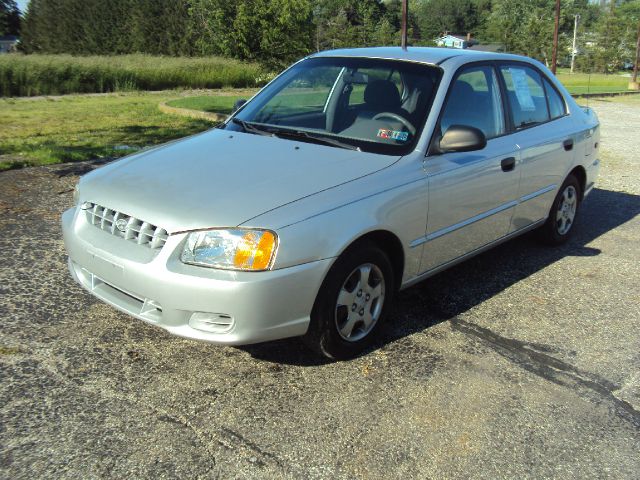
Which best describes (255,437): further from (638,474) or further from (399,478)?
(638,474)

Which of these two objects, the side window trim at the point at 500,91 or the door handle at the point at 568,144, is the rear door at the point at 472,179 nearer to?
the side window trim at the point at 500,91

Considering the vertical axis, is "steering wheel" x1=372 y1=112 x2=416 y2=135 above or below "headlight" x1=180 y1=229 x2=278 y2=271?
above

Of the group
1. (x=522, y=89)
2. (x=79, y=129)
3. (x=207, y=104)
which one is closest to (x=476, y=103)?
(x=522, y=89)

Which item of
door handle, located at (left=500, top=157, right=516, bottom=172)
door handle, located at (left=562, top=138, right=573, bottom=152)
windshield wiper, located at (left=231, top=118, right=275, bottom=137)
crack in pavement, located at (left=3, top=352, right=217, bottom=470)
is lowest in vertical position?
crack in pavement, located at (left=3, top=352, right=217, bottom=470)

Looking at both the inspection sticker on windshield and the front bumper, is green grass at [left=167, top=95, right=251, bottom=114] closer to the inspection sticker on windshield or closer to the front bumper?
the inspection sticker on windshield

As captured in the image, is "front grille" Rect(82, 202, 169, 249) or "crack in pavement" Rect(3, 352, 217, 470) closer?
"crack in pavement" Rect(3, 352, 217, 470)

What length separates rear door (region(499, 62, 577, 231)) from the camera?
4.88 metres

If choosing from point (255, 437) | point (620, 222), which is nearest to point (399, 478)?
point (255, 437)

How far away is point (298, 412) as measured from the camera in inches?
122

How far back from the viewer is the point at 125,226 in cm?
334

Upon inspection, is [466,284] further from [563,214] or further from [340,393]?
[340,393]

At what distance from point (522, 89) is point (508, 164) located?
0.89 meters

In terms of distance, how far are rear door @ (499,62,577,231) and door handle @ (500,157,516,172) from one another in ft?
0.45

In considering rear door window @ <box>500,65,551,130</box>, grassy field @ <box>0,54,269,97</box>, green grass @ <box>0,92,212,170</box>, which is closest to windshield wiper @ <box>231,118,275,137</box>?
rear door window @ <box>500,65,551,130</box>
